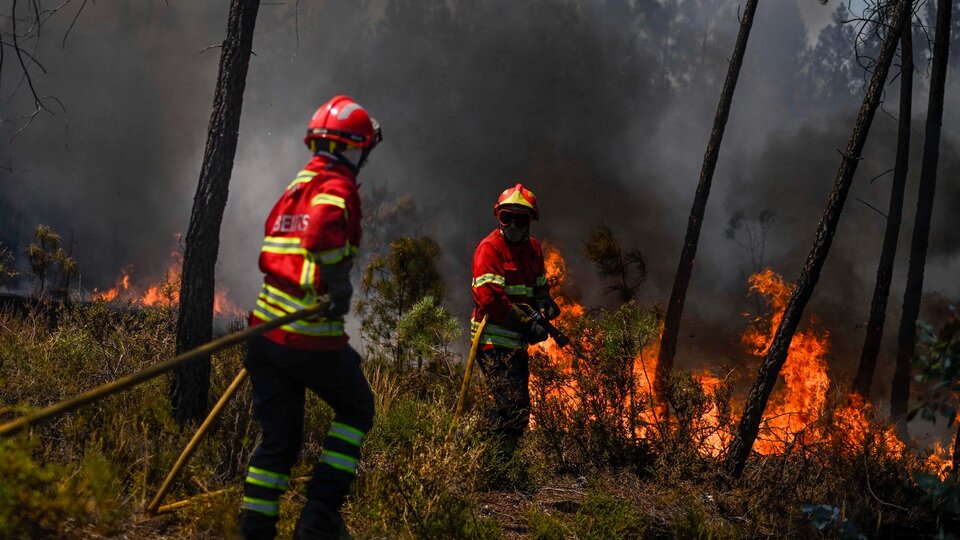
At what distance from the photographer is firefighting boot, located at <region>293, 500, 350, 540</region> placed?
→ 3270mm

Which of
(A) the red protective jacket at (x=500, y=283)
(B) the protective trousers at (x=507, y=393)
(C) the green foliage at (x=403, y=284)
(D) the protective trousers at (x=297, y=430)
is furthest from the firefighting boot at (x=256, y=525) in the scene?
(C) the green foliage at (x=403, y=284)

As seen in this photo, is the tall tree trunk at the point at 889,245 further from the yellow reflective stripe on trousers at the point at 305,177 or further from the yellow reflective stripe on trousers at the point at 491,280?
the yellow reflective stripe on trousers at the point at 305,177

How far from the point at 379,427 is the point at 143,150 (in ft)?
100

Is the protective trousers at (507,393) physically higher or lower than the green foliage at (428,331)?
lower

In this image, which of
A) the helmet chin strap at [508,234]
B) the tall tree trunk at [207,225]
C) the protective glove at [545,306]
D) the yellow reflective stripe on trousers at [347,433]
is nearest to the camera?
Answer: the yellow reflective stripe on trousers at [347,433]

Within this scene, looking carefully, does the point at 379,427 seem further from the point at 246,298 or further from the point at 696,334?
the point at 246,298

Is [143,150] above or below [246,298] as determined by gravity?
above

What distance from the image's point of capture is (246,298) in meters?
31.1

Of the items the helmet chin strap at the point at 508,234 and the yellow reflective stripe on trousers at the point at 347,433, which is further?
the helmet chin strap at the point at 508,234

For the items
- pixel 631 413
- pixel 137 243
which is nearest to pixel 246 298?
pixel 137 243

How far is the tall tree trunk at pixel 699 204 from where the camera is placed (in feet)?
36.8

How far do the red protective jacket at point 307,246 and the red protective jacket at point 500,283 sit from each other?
6.54 ft

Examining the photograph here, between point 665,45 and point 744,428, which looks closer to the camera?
→ point 744,428

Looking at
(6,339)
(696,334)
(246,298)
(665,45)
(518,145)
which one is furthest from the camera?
(665,45)
